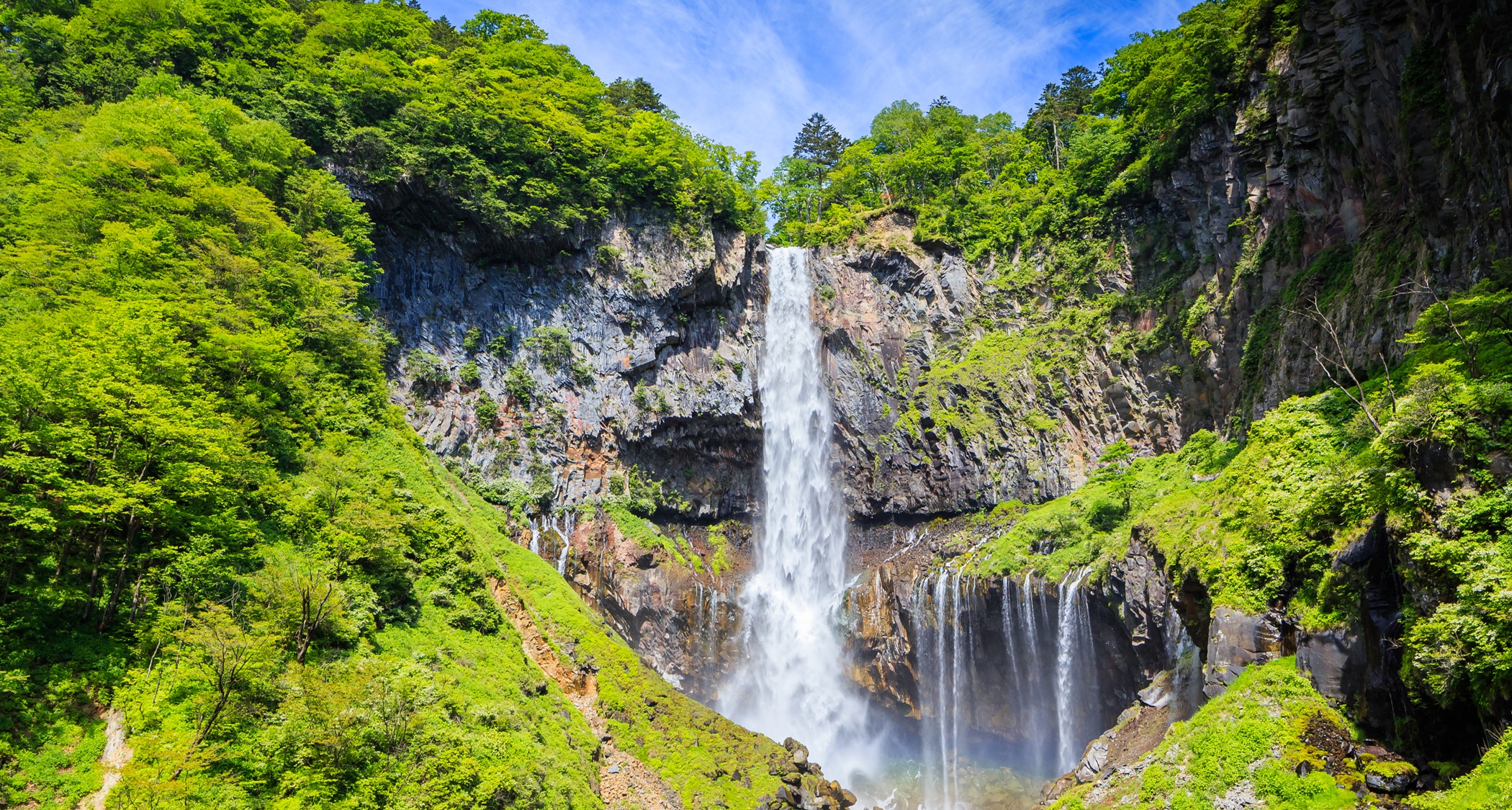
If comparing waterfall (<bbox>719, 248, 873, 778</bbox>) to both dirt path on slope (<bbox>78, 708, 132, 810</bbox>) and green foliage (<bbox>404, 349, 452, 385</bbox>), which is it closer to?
green foliage (<bbox>404, 349, 452, 385</bbox>)

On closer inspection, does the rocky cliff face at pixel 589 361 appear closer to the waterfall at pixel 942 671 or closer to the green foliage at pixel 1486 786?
the waterfall at pixel 942 671

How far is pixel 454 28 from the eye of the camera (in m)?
42.7

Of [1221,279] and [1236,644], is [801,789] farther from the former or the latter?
[1221,279]

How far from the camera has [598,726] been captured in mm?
20766

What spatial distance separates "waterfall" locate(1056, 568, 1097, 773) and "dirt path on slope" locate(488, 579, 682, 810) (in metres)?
16.0

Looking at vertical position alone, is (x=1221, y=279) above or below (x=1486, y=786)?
above

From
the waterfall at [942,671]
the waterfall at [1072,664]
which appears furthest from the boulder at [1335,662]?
the waterfall at [942,671]

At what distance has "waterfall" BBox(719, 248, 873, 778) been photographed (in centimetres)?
3434

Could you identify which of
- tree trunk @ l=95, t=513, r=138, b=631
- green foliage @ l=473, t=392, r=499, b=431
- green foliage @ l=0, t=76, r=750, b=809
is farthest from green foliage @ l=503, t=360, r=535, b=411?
tree trunk @ l=95, t=513, r=138, b=631

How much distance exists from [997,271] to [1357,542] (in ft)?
103

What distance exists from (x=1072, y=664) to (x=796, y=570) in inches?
622

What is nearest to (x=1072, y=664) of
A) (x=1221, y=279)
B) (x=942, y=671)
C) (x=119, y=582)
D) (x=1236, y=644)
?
(x=942, y=671)

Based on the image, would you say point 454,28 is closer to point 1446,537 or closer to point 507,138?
point 507,138

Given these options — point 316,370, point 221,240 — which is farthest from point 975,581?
point 221,240
